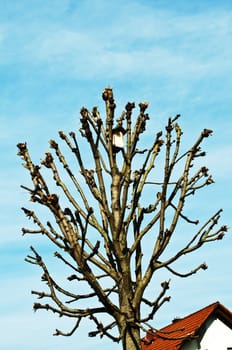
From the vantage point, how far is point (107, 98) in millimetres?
9828

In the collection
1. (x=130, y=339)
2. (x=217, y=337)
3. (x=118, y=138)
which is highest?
(x=118, y=138)

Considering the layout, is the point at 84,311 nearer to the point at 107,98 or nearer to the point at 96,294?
the point at 96,294

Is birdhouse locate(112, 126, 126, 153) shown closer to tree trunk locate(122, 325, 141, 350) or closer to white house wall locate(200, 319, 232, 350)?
tree trunk locate(122, 325, 141, 350)

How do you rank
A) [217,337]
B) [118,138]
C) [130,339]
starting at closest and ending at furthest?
[130,339] → [118,138] → [217,337]

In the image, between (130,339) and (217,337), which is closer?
(130,339)

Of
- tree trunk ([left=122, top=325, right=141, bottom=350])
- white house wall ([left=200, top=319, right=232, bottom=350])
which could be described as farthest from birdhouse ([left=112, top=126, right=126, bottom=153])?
white house wall ([left=200, top=319, right=232, bottom=350])

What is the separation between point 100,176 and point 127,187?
42 cm

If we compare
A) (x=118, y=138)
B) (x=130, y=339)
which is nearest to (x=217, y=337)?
(x=118, y=138)

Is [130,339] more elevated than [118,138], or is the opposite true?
[118,138]

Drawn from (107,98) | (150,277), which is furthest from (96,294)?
(107,98)

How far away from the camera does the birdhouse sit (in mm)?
9617

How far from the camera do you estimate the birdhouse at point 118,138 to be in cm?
962

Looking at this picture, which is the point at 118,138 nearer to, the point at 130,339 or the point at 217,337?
the point at 130,339

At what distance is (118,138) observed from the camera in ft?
31.8
